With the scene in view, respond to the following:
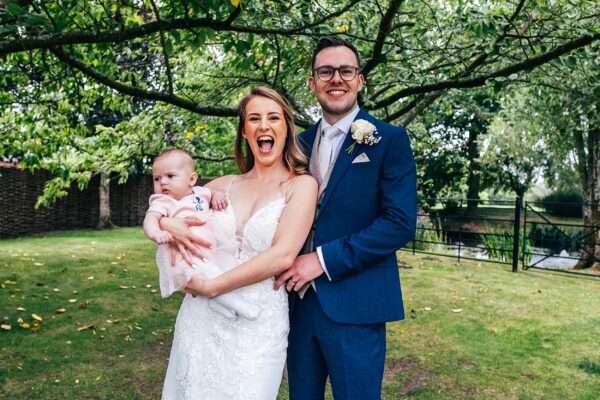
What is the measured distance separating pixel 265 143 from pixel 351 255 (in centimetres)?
64

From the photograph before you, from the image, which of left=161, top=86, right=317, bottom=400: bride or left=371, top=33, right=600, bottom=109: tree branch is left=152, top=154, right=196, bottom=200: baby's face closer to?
left=161, top=86, right=317, bottom=400: bride

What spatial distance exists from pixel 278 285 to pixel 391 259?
1.80 ft

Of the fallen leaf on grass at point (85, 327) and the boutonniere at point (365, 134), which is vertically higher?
the boutonniere at point (365, 134)

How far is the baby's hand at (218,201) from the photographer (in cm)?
255

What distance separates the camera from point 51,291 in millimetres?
7867

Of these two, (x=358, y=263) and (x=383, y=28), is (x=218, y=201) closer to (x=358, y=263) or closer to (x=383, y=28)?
(x=358, y=263)

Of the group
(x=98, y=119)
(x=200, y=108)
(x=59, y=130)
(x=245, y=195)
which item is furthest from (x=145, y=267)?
(x=98, y=119)

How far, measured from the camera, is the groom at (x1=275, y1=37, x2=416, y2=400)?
233cm

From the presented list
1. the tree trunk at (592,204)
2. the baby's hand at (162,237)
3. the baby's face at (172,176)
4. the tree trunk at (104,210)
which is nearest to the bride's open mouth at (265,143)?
the baby's face at (172,176)

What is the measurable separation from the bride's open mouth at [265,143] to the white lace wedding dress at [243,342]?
0.78ft

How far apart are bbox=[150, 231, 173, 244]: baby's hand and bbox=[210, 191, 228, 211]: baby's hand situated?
0.27m

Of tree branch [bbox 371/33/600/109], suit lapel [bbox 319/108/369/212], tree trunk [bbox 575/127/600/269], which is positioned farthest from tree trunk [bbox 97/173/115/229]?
suit lapel [bbox 319/108/369/212]

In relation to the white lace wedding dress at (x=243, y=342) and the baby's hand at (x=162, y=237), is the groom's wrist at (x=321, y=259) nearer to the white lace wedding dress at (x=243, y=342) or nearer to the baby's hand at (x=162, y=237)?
the white lace wedding dress at (x=243, y=342)

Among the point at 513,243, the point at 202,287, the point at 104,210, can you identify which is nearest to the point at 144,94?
the point at 202,287
